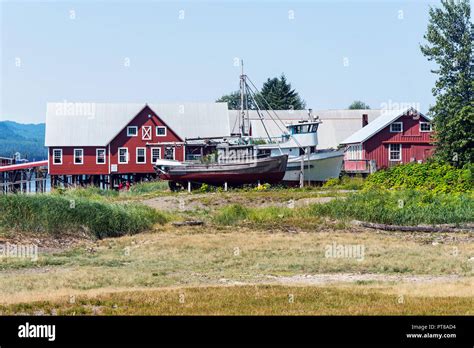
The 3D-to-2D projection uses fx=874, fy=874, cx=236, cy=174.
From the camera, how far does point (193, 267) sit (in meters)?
24.0

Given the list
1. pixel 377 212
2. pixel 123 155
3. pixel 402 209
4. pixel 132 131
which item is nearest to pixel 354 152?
pixel 132 131

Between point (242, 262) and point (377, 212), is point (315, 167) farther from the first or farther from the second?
point (242, 262)

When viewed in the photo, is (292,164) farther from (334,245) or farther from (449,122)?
(334,245)

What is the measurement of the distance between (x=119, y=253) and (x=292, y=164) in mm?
39219

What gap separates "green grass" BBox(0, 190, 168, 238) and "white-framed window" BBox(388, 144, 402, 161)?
4629cm

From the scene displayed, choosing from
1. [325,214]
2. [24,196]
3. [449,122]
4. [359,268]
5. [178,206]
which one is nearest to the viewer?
[359,268]

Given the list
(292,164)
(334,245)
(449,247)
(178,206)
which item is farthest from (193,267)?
(292,164)

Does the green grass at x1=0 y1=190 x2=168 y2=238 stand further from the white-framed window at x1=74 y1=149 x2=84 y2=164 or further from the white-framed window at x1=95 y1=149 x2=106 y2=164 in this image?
the white-framed window at x1=74 y1=149 x2=84 y2=164

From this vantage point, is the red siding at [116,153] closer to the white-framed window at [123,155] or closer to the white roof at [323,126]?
the white-framed window at [123,155]

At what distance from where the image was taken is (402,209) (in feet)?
126

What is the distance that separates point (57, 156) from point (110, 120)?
239 inches

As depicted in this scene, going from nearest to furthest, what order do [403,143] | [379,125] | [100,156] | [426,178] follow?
[426,178], [403,143], [379,125], [100,156]

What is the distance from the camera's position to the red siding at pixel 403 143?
78000 mm
